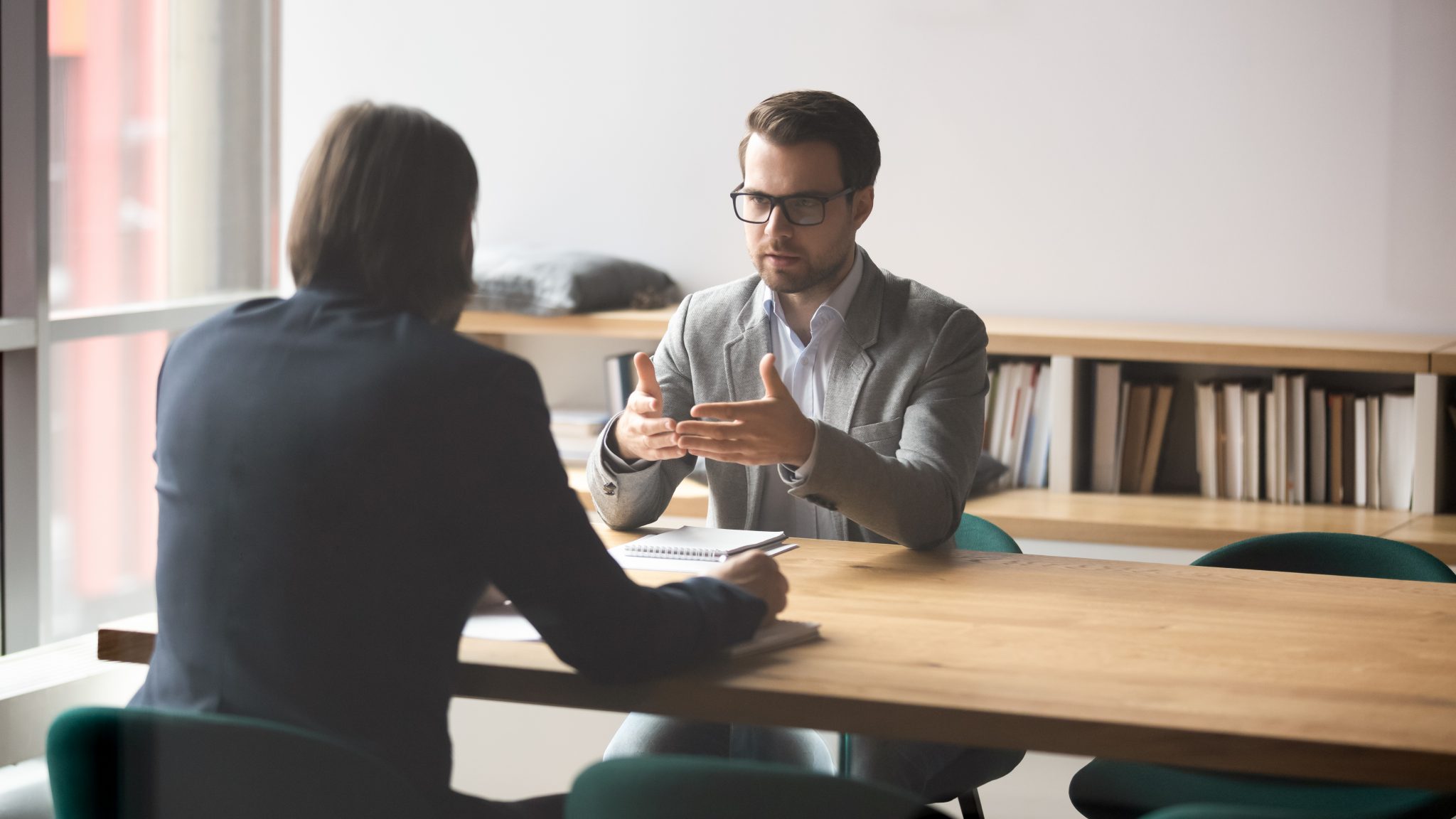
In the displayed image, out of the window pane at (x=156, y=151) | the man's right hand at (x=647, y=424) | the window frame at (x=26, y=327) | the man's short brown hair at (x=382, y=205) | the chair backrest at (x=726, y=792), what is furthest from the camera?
the window pane at (x=156, y=151)

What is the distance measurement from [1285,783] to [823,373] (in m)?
0.76

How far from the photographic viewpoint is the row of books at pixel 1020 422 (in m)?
3.03

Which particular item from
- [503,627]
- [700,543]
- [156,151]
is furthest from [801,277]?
[156,151]

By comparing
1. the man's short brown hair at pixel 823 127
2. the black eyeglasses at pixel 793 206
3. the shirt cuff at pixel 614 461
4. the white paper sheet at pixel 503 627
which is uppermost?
the man's short brown hair at pixel 823 127

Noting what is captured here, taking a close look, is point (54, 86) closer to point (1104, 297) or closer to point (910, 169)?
point (910, 169)

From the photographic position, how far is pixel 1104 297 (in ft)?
10.5

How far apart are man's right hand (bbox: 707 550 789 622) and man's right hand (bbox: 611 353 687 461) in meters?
0.32

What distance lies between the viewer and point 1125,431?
302 cm

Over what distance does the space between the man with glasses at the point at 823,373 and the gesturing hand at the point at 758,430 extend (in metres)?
0.03

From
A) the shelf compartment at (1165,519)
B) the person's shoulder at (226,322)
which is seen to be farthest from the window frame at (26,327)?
the shelf compartment at (1165,519)

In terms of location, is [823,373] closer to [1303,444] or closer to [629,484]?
[629,484]

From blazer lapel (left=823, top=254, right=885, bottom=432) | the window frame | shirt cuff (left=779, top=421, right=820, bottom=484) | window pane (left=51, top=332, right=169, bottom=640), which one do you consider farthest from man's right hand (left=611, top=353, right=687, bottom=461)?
window pane (left=51, top=332, right=169, bottom=640)

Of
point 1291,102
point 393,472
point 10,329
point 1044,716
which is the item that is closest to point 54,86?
point 10,329

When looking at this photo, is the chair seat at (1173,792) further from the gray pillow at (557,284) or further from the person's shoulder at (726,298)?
the gray pillow at (557,284)
